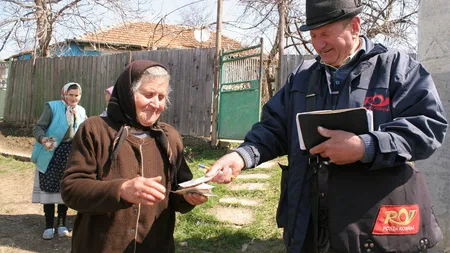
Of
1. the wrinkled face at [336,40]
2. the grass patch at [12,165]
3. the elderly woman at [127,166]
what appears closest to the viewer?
the wrinkled face at [336,40]

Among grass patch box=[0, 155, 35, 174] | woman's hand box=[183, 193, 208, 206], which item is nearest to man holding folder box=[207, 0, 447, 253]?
woman's hand box=[183, 193, 208, 206]

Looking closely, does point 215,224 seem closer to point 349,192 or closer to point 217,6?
point 349,192

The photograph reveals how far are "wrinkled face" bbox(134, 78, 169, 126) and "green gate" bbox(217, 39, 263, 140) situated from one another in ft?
18.6

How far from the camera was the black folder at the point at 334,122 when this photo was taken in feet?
5.49

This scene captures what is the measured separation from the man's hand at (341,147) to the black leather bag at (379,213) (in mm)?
105

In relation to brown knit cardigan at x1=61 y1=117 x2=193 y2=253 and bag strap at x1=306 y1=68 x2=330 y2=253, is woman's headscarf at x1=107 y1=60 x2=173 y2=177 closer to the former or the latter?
brown knit cardigan at x1=61 y1=117 x2=193 y2=253

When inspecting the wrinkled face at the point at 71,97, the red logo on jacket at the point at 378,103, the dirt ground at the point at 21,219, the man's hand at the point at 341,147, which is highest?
the wrinkled face at the point at 71,97

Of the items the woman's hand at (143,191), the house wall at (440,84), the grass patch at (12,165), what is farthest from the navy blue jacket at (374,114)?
the grass patch at (12,165)

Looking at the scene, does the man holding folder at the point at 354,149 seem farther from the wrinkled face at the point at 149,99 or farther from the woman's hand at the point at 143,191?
the wrinkled face at the point at 149,99

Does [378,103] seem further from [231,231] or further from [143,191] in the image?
[231,231]

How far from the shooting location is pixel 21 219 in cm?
568

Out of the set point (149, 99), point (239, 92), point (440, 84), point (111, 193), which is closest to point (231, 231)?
point (440, 84)

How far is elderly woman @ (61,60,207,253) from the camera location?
2.10 m

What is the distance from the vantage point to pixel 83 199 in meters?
2.02
